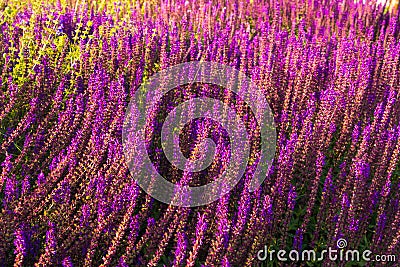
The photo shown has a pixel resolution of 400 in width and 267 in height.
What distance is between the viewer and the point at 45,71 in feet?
9.54

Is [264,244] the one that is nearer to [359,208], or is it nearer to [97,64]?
[359,208]

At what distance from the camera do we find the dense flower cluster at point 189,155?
1970mm

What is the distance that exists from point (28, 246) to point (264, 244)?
937 millimetres

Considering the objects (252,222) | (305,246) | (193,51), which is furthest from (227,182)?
(193,51)

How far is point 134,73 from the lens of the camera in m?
3.27

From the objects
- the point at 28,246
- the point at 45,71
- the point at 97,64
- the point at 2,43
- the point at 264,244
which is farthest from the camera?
the point at 2,43

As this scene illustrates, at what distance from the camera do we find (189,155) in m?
2.54

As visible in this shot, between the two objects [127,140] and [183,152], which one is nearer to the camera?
[127,140]

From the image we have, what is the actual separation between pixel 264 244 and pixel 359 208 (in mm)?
487

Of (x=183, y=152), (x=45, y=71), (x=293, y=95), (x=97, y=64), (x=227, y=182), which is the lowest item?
(x=227, y=182)

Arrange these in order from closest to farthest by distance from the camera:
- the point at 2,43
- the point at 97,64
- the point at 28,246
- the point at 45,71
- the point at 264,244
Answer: the point at 28,246
the point at 264,244
the point at 45,71
the point at 97,64
the point at 2,43

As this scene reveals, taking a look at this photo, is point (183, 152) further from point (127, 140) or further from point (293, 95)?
point (293, 95)

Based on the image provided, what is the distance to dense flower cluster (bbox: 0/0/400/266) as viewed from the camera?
1970mm

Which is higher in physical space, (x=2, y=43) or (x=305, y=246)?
(x=2, y=43)
